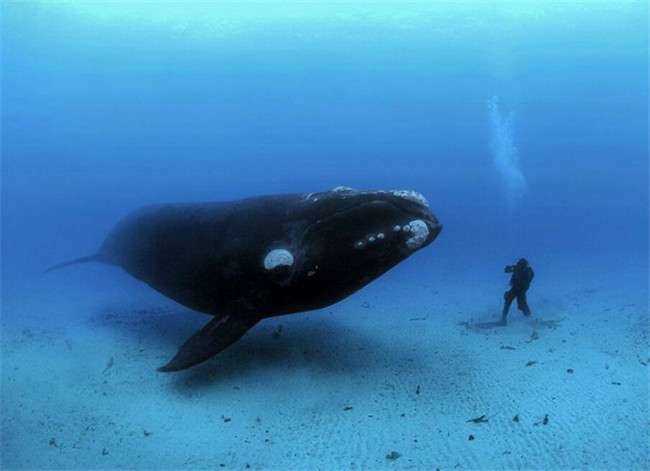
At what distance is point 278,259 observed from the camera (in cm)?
689

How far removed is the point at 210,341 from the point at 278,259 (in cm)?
149

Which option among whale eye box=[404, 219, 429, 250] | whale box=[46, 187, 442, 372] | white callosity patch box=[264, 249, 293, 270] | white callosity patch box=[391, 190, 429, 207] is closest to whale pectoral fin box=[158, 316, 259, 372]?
whale box=[46, 187, 442, 372]

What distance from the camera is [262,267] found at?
704cm

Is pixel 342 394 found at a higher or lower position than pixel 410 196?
lower

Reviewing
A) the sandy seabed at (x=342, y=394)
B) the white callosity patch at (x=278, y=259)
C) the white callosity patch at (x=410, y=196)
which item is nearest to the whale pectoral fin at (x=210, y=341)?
the sandy seabed at (x=342, y=394)

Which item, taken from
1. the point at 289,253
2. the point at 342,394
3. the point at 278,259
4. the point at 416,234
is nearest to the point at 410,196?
the point at 416,234

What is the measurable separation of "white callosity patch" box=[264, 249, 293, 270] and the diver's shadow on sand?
1.81 meters

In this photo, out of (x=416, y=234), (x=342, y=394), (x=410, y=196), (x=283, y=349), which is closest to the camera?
(x=416, y=234)

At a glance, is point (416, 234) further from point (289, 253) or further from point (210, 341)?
point (210, 341)

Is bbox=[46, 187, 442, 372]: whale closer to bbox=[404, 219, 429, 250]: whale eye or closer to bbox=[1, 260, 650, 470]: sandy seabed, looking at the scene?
bbox=[404, 219, 429, 250]: whale eye

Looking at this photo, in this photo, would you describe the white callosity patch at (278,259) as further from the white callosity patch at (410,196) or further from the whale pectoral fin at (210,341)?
the white callosity patch at (410,196)

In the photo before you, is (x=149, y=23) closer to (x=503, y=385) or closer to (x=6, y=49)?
(x=6, y=49)

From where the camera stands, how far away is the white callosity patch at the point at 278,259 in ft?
22.5

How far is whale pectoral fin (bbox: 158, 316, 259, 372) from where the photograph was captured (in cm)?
664
